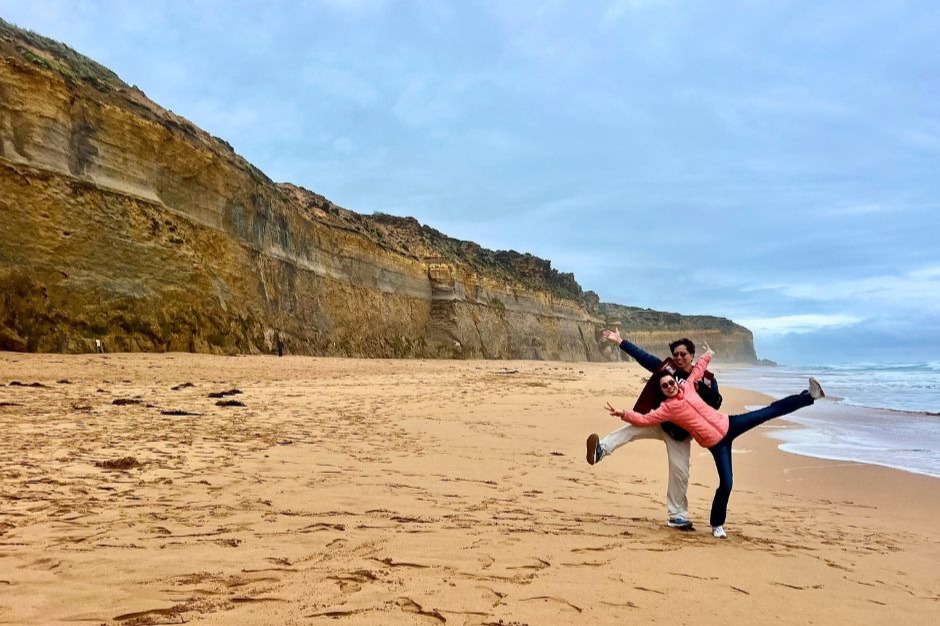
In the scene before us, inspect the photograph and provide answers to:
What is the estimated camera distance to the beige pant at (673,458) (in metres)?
3.90

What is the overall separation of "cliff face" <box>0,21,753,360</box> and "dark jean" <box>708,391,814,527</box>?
1516cm

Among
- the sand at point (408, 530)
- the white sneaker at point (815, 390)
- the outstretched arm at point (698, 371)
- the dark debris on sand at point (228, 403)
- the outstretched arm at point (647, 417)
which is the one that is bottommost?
the sand at point (408, 530)

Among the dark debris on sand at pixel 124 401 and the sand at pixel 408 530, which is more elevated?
the dark debris on sand at pixel 124 401

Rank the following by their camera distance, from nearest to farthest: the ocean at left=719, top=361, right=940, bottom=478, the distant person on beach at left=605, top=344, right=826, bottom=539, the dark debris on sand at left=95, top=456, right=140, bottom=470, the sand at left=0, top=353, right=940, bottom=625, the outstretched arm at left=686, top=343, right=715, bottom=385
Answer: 1. the sand at left=0, top=353, right=940, bottom=625
2. the distant person on beach at left=605, top=344, right=826, bottom=539
3. the outstretched arm at left=686, top=343, right=715, bottom=385
4. the dark debris on sand at left=95, top=456, right=140, bottom=470
5. the ocean at left=719, top=361, right=940, bottom=478

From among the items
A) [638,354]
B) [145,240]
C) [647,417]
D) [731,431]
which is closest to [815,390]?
[731,431]

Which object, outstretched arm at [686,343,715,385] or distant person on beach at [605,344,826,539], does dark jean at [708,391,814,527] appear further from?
outstretched arm at [686,343,715,385]

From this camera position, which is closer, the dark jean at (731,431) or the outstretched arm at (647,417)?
the dark jean at (731,431)

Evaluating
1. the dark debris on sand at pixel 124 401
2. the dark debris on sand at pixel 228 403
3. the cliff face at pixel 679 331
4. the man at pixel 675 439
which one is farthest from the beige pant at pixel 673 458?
the cliff face at pixel 679 331

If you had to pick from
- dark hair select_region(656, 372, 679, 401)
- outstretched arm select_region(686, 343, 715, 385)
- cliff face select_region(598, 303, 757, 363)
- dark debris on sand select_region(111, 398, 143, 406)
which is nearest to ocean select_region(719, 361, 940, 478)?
outstretched arm select_region(686, 343, 715, 385)

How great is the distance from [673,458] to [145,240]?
677 inches

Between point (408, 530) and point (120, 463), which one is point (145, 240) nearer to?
point (120, 463)

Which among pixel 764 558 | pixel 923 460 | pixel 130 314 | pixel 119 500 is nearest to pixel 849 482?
pixel 923 460

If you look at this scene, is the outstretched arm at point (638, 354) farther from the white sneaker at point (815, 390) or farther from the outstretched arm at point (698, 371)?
the white sneaker at point (815, 390)

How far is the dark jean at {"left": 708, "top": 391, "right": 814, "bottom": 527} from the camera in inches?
147
